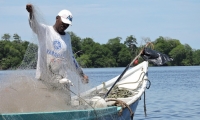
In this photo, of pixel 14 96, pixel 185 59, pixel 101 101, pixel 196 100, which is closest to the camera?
pixel 14 96

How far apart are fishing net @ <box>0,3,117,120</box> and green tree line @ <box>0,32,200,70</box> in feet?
0.79

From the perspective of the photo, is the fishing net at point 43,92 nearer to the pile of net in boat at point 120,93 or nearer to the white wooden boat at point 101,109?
the white wooden boat at point 101,109

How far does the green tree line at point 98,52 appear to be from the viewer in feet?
30.3

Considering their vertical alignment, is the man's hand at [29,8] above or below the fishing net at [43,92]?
above

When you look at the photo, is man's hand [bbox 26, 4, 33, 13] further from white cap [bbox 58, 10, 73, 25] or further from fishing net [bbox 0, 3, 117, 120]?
white cap [bbox 58, 10, 73, 25]

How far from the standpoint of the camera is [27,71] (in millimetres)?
8484

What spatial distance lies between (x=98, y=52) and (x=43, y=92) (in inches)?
1440

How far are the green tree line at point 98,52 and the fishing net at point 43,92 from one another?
24cm

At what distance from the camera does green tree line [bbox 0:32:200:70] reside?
9249 mm

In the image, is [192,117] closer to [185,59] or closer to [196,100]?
[196,100]

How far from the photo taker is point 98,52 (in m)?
44.9

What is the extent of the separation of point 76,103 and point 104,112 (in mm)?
507

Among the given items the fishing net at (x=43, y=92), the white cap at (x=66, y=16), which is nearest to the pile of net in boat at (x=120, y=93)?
the fishing net at (x=43, y=92)

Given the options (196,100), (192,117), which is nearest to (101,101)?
(192,117)
